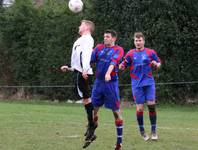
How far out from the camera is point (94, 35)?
23.5 metres

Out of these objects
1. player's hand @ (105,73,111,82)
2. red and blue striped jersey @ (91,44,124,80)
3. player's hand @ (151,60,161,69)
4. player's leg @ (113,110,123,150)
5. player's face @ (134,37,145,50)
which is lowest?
player's leg @ (113,110,123,150)

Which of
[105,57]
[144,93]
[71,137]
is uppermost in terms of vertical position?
[105,57]

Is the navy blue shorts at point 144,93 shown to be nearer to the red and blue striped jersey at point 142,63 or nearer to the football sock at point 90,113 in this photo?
the red and blue striped jersey at point 142,63

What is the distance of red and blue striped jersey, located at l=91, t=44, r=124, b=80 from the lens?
893 cm

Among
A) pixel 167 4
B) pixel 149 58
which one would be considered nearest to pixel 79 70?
pixel 149 58

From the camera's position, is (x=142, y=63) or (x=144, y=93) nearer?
(x=142, y=63)

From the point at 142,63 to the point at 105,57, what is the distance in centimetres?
155

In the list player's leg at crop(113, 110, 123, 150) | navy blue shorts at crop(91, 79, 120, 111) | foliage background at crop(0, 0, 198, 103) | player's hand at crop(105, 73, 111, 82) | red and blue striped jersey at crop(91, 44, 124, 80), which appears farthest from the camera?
foliage background at crop(0, 0, 198, 103)

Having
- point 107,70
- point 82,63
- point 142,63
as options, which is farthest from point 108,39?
point 142,63

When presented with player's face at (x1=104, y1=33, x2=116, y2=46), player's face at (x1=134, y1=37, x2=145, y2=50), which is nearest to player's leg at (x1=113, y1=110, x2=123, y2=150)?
player's face at (x1=104, y1=33, x2=116, y2=46)

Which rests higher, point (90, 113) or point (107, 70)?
point (107, 70)

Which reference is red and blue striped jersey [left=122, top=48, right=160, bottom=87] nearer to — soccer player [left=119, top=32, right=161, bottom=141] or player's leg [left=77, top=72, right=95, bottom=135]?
soccer player [left=119, top=32, right=161, bottom=141]

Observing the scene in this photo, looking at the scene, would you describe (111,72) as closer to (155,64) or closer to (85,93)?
(85,93)

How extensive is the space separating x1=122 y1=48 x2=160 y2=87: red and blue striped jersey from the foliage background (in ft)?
37.2
